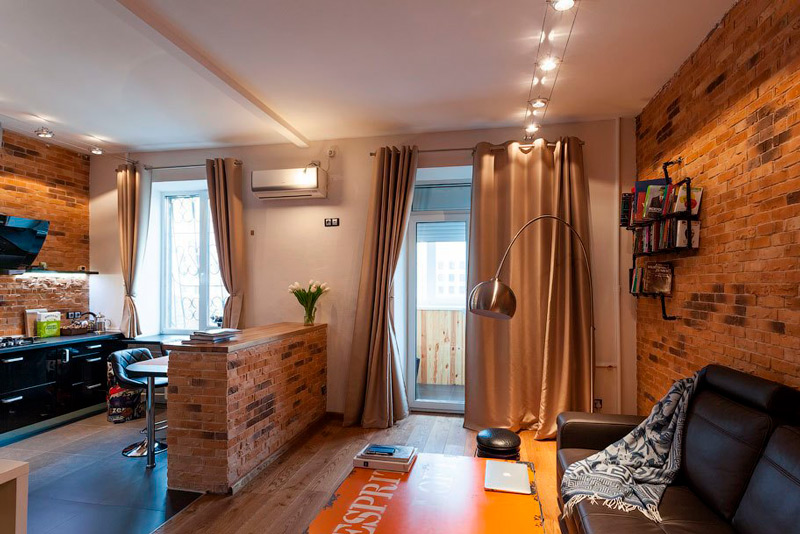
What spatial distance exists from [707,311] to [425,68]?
2346 millimetres

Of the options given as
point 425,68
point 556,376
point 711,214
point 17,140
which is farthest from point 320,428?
point 17,140

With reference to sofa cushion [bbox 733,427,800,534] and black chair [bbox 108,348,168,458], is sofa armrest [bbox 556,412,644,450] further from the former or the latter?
black chair [bbox 108,348,168,458]

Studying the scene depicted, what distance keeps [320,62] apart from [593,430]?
2.87 meters

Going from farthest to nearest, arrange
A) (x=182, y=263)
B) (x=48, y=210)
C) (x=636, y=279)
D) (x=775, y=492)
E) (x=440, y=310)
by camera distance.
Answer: (x=182, y=263) → (x=440, y=310) → (x=48, y=210) → (x=636, y=279) → (x=775, y=492)

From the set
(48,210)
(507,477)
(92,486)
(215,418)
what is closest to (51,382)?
(92,486)

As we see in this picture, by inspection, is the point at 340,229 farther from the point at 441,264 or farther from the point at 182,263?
the point at 182,263

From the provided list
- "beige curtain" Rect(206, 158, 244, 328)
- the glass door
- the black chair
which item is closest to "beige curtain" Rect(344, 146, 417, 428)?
the glass door

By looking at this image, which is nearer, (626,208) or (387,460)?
(387,460)

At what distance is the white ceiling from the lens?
2482 millimetres

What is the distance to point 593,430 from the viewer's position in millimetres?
2641

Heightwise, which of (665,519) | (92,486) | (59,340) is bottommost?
(92,486)

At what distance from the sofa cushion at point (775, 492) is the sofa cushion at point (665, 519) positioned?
0.10 meters

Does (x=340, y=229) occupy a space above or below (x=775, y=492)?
above

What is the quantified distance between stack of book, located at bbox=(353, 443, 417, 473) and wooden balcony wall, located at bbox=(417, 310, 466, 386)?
250 cm
